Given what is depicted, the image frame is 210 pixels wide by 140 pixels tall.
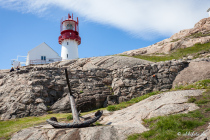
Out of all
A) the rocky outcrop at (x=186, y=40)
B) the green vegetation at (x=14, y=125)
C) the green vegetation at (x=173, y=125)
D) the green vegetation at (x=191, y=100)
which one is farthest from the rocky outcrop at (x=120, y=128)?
the rocky outcrop at (x=186, y=40)

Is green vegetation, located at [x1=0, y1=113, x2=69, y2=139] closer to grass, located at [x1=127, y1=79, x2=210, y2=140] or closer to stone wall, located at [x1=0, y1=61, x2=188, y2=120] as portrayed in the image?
stone wall, located at [x1=0, y1=61, x2=188, y2=120]

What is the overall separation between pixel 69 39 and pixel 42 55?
637 centimetres

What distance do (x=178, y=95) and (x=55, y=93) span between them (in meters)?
10.6

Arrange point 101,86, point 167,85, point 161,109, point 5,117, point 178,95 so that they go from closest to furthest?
point 161,109
point 178,95
point 5,117
point 167,85
point 101,86

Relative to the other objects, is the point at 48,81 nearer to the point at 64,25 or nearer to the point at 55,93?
the point at 55,93

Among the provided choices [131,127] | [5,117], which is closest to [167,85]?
[131,127]

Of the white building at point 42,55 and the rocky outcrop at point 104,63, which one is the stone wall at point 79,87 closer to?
the rocky outcrop at point 104,63

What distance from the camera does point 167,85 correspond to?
15.8 m

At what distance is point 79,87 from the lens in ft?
53.8

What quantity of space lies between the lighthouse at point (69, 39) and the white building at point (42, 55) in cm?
218

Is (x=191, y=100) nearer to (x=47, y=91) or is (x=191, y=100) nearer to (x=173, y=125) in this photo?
(x=173, y=125)

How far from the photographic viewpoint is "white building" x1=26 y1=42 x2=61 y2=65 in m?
33.7

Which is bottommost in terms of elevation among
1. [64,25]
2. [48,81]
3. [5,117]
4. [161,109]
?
[5,117]

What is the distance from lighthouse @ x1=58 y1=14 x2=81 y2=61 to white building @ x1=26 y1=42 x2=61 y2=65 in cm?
218
